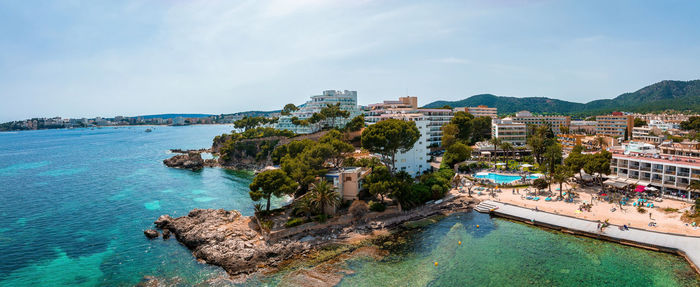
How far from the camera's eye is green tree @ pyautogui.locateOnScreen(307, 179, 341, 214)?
3434 centimetres

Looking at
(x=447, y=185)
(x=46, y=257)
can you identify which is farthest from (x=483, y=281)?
(x=46, y=257)

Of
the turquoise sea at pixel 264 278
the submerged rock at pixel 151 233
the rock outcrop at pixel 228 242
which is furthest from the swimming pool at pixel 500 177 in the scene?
the submerged rock at pixel 151 233

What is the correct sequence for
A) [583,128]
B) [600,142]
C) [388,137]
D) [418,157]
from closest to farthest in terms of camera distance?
[388,137] < [418,157] < [600,142] < [583,128]

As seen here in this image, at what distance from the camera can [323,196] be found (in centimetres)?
3438

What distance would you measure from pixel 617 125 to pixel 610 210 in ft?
266

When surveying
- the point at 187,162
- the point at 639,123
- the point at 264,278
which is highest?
the point at 639,123

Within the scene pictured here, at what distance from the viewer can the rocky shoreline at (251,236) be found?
94.3 feet

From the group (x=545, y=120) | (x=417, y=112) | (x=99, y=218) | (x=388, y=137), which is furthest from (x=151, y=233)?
(x=545, y=120)

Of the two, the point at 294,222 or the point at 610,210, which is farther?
the point at 610,210

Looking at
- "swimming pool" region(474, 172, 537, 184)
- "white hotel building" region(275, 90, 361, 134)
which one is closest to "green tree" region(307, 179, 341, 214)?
"swimming pool" region(474, 172, 537, 184)

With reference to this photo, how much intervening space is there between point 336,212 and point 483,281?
53.1 ft

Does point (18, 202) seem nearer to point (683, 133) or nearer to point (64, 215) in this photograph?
A: point (64, 215)

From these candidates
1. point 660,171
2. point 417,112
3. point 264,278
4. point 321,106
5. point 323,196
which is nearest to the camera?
point 264,278

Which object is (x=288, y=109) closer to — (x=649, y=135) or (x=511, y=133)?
(x=511, y=133)
